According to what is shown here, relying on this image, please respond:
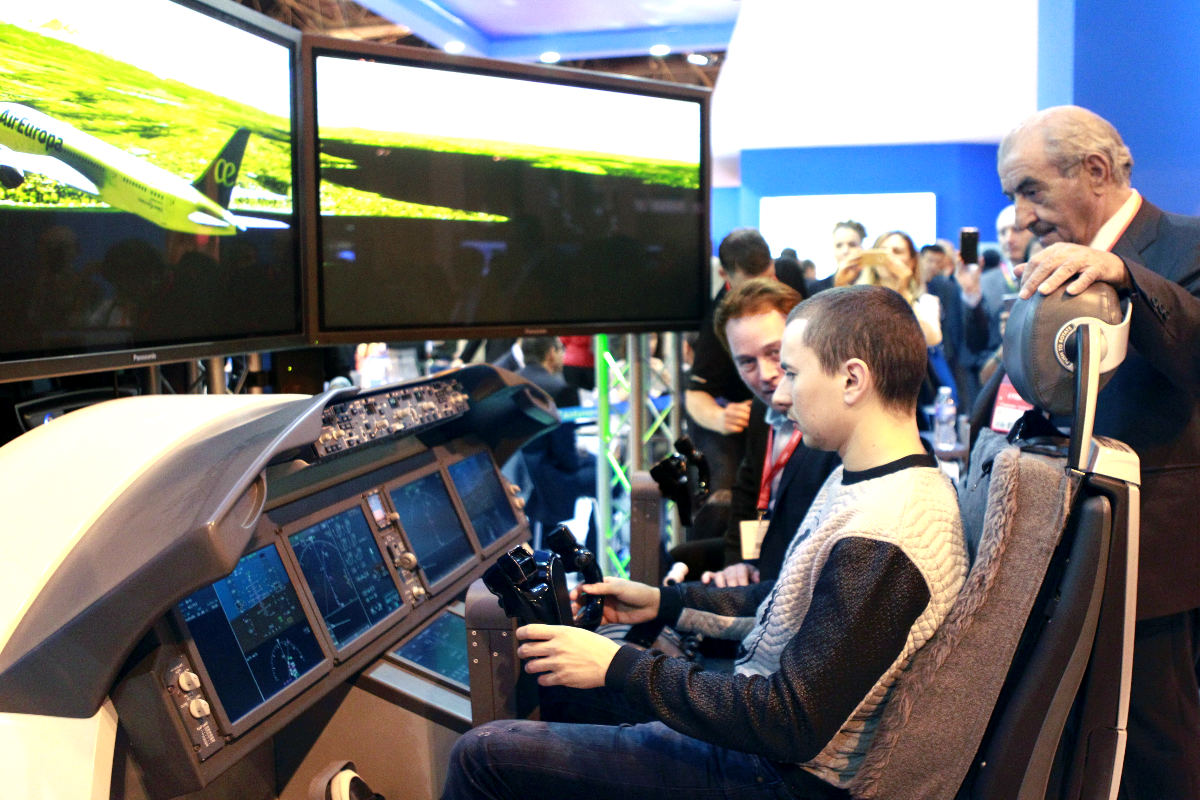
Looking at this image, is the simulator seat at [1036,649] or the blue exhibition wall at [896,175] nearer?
the simulator seat at [1036,649]

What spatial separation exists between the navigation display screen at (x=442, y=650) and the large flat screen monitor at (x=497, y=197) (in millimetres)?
909

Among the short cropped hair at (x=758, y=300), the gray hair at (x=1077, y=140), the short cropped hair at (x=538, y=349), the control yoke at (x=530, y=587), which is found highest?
the gray hair at (x=1077, y=140)

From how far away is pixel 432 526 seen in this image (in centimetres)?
249

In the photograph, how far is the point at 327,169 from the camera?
2684 mm

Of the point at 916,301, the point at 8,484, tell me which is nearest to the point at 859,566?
the point at 8,484

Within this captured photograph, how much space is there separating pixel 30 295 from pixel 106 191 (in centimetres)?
27

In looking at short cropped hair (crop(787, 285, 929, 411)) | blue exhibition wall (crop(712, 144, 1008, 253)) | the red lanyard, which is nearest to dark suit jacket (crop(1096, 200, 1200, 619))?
short cropped hair (crop(787, 285, 929, 411))

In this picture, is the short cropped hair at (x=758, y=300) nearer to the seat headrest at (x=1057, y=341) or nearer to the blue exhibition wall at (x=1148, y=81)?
the seat headrest at (x=1057, y=341)

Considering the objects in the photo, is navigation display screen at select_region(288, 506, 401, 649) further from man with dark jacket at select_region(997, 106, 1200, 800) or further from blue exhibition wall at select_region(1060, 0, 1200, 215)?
blue exhibition wall at select_region(1060, 0, 1200, 215)

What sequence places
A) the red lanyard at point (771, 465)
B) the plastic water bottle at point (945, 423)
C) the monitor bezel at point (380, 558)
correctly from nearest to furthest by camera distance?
the monitor bezel at point (380, 558)
the red lanyard at point (771, 465)
the plastic water bottle at point (945, 423)

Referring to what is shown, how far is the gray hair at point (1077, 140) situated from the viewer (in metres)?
2.14

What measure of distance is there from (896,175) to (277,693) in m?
12.6

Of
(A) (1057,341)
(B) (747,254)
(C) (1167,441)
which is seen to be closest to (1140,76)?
(B) (747,254)

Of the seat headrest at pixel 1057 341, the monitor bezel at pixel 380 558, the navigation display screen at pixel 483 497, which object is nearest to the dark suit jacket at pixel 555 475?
the navigation display screen at pixel 483 497
